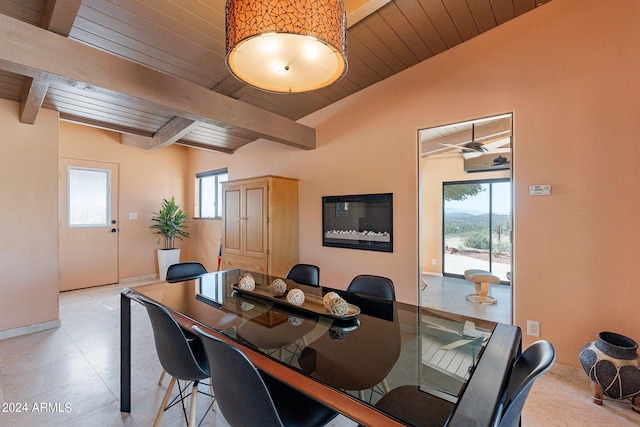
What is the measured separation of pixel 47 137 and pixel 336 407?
4245 mm

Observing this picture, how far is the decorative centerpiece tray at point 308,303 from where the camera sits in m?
1.54

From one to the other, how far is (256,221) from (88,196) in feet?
11.4

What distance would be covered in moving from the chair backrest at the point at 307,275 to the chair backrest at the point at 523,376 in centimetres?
172

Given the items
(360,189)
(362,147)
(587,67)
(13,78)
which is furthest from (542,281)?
(13,78)

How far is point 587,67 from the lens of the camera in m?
2.30

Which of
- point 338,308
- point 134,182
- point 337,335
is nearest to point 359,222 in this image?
point 338,308

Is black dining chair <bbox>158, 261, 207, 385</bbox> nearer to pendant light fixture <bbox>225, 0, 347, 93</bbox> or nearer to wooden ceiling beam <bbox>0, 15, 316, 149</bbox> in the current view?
wooden ceiling beam <bbox>0, 15, 316, 149</bbox>

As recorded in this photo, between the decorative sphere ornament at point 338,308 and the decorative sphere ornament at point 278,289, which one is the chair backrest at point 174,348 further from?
the decorative sphere ornament at point 338,308

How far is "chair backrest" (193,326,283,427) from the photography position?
0.94m

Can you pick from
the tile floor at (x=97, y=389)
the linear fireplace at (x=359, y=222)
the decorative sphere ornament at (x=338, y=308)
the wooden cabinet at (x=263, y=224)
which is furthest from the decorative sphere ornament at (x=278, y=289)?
the wooden cabinet at (x=263, y=224)

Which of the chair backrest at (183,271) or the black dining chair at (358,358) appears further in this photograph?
the chair backrest at (183,271)

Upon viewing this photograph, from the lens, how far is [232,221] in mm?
4363

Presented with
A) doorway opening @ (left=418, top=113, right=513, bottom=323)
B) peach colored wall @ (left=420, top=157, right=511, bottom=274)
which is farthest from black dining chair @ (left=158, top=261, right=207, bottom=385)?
peach colored wall @ (left=420, top=157, right=511, bottom=274)

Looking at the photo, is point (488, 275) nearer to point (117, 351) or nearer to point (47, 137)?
point (117, 351)
